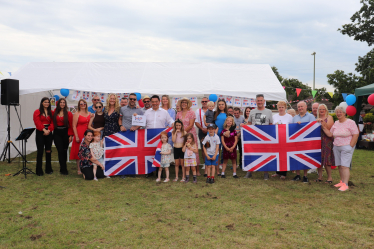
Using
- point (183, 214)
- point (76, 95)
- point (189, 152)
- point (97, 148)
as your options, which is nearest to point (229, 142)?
point (189, 152)

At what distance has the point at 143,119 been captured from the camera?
5.77 metres

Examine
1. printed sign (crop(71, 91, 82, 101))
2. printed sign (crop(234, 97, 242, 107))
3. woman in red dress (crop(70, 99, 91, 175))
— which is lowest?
woman in red dress (crop(70, 99, 91, 175))

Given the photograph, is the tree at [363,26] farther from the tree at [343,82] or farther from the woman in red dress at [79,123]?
the woman in red dress at [79,123]

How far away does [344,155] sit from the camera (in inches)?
195

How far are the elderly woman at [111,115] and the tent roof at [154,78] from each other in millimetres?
2414

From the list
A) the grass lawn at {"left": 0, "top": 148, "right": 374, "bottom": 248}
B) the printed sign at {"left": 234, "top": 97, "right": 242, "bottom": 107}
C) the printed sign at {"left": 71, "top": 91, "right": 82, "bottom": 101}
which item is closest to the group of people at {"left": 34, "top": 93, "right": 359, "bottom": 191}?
the grass lawn at {"left": 0, "top": 148, "right": 374, "bottom": 248}

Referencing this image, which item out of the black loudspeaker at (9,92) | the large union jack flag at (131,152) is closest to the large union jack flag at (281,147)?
A: the large union jack flag at (131,152)

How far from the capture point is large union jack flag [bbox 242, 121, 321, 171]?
221 inches

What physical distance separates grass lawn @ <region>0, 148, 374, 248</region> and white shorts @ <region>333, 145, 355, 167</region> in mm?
494

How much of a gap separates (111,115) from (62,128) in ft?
3.71

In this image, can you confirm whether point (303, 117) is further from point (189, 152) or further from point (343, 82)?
point (343, 82)

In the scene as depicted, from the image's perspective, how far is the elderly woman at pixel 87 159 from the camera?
573cm

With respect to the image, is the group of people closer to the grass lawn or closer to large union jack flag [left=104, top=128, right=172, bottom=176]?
large union jack flag [left=104, top=128, right=172, bottom=176]

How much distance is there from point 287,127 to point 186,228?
3.34 m
